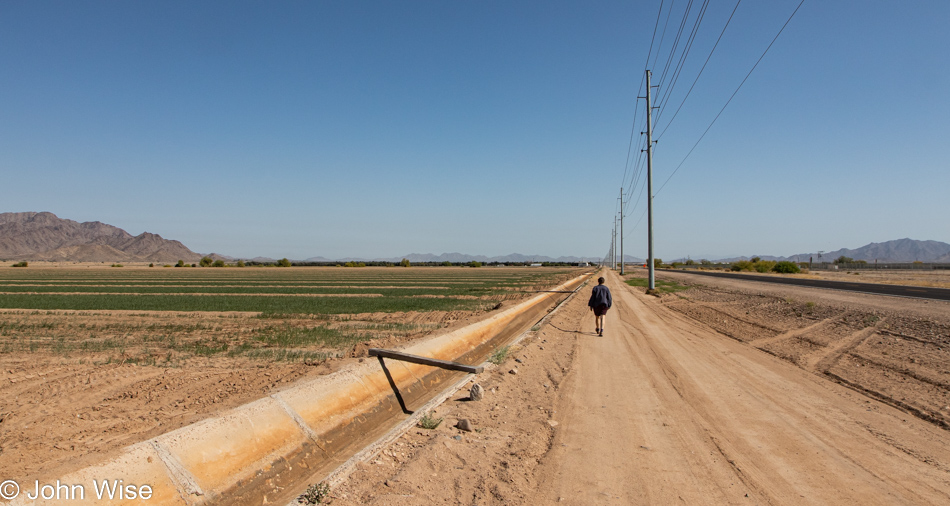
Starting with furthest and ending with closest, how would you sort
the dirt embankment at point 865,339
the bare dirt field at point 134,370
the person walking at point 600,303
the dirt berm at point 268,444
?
the person walking at point 600,303
the dirt embankment at point 865,339
the bare dirt field at point 134,370
the dirt berm at point 268,444

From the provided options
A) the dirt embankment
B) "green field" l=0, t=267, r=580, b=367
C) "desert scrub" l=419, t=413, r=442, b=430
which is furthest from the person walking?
"desert scrub" l=419, t=413, r=442, b=430

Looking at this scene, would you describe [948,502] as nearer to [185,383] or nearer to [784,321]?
[185,383]

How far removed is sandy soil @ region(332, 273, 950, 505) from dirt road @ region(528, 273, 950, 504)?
0.02 m

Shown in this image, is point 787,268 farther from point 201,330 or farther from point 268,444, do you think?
point 268,444

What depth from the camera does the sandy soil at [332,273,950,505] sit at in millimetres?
4859

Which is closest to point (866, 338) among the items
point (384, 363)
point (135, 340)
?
point (384, 363)

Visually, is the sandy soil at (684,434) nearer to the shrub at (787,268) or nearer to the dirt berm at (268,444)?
the dirt berm at (268,444)

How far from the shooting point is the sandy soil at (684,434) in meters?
4.86

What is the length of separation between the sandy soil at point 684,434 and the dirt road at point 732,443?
0.02 meters

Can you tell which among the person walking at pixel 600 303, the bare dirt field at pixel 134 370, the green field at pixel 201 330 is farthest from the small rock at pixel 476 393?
the person walking at pixel 600 303

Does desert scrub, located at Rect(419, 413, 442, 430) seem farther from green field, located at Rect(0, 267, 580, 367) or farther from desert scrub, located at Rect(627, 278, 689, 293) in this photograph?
desert scrub, located at Rect(627, 278, 689, 293)

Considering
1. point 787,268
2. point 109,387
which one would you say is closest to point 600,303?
point 109,387

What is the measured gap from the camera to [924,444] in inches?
242

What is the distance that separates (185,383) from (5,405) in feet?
7.75
